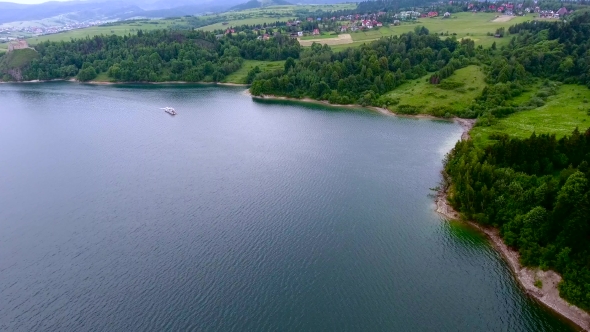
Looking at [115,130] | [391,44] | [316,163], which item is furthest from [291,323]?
[391,44]

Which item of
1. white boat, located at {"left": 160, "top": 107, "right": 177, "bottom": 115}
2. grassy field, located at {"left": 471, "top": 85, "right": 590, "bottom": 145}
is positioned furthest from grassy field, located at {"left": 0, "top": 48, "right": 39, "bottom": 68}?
grassy field, located at {"left": 471, "top": 85, "right": 590, "bottom": 145}

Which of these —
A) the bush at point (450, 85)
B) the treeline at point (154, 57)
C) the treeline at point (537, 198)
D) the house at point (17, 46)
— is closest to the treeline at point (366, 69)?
the bush at point (450, 85)

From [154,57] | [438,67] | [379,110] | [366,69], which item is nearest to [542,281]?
[379,110]

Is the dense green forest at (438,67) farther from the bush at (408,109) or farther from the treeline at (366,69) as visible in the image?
the bush at (408,109)

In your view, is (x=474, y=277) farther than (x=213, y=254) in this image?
No

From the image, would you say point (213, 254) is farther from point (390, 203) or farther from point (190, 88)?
point (190, 88)
